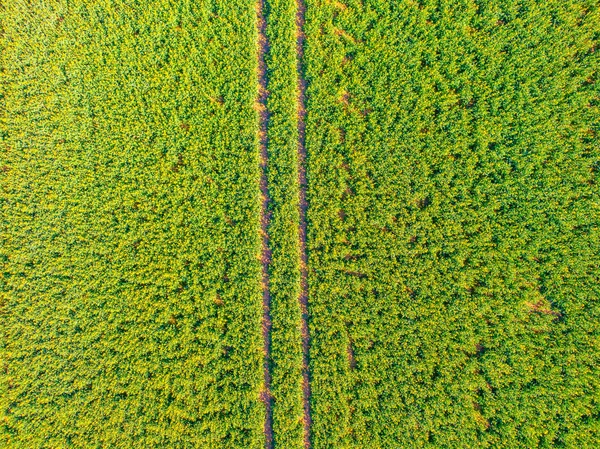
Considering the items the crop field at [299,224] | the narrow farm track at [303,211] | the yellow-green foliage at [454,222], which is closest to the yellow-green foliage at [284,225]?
the crop field at [299,224]

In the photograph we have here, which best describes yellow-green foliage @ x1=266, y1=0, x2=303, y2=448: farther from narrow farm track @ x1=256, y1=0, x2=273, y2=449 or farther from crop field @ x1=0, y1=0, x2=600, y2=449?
narrow farm track @ x1=256, y1=0, x2=273, y2=449

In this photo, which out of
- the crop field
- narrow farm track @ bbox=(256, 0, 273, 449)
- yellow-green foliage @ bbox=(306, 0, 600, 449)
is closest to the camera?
yellow-green foliage @ bbox=(306, 0, 600, 449)

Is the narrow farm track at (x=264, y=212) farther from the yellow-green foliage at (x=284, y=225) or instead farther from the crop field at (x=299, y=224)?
the yellow-green foliage at (x=284, y=225)

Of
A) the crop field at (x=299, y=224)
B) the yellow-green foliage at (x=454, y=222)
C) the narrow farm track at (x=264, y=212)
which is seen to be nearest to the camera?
the yellow-green foliage at (x=454, y=222)

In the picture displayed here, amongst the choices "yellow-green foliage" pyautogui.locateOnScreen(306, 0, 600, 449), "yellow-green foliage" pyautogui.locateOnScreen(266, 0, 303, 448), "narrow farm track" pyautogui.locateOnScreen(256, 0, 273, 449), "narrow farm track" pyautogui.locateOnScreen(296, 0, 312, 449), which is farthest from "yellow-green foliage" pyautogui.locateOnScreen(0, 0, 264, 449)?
"yellow-green foliage" pyautogui.locateOnScreen(306, 0, 600, 449)

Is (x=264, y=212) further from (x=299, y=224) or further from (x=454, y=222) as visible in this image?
(x=454, y=222)

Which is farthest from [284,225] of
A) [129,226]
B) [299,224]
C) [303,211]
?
[129,226]

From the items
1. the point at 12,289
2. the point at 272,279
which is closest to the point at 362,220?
the point at 272,279
